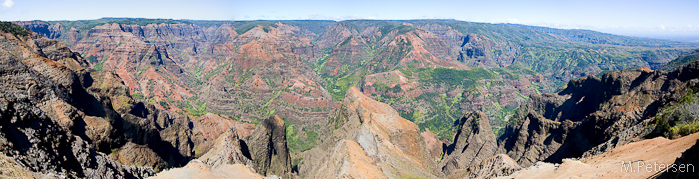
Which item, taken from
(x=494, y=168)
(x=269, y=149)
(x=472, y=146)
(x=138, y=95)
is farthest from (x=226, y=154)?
(x=138, y=95)

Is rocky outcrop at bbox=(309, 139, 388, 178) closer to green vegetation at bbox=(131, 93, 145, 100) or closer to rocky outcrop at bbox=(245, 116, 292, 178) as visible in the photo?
rocky outcrop at bbox=(245, 116, 292, 178)

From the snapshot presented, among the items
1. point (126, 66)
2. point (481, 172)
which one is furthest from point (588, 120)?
point (126, 66)

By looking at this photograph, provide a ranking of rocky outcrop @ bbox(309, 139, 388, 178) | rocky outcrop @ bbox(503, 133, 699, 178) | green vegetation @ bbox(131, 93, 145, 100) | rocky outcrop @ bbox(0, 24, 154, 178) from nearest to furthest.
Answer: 1. rocky outcrop @ bbox(0, 24, 154, 178)
2. rocky outcrop @ bbox(503, 133, 699, 178)
3. rocky outcrop @ bbox(309, 139, 388, 178)
4. green vegetation @ bbox(131, 93, 145, 100)

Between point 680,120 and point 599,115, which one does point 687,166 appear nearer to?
point 680,120

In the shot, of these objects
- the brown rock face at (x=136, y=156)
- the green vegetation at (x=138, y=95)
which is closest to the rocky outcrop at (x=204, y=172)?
the brown rock face at (x=136, y=156)

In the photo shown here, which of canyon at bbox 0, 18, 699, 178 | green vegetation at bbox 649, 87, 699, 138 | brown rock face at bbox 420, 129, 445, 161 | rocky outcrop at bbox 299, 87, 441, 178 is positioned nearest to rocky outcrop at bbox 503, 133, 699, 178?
canyon at bbox 0, 18, 699, 178
